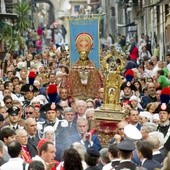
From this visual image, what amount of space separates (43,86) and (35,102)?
342 centimetres

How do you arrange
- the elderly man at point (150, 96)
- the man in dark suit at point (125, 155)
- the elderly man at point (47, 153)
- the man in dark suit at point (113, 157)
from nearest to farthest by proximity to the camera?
the man in dark suit at point (125, 155) → the man in dark suit at point (113, 157) → the elderly man at point (47, 153) → the elderly man at point (150, 96)

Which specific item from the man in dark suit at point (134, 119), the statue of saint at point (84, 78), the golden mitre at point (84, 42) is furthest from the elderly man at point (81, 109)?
the golden mitre at point (84, 42)

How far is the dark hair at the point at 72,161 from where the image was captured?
32.5 feet

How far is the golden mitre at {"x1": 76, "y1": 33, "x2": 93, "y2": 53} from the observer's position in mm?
20844

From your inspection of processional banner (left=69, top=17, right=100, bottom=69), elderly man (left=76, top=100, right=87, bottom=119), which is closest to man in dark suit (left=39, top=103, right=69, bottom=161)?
elderly man (left=76, top=100, right=87, bottom=119)

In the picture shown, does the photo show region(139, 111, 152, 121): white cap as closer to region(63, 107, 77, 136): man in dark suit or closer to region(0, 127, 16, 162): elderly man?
region(63, 107, 77, 136): man in dark suit

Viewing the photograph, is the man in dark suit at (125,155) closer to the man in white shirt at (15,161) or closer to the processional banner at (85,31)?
the man in white shirt at (15,161)

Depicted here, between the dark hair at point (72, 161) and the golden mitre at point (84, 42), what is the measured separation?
10808 mm

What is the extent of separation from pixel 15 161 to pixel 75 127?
413 cm

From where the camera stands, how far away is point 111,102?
50.5 feet

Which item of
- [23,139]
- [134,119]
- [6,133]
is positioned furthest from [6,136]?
[134,119]

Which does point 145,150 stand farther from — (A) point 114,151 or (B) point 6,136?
(B) point 6,136

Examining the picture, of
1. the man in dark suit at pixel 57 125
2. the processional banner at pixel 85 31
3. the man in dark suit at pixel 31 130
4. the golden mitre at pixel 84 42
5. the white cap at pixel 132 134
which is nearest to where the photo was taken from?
the white cap at pixel 132 134

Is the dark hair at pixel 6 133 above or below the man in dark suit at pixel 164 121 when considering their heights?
above
